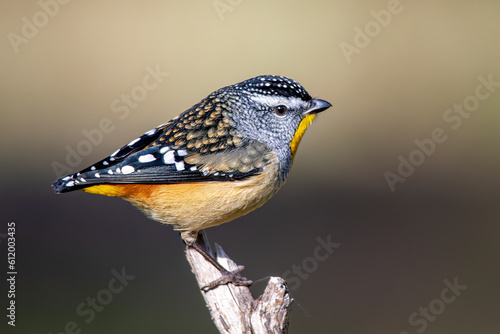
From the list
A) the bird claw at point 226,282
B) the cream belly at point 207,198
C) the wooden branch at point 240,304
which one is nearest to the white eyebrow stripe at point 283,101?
the cream belly at point 207,198

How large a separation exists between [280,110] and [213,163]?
866mm

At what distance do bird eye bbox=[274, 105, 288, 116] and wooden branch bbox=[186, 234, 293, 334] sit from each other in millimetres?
1468

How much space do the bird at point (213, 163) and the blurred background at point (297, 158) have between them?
3.39 meters

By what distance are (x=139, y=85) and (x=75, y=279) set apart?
18.6 feet

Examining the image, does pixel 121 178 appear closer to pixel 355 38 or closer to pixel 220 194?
pixel 220 194

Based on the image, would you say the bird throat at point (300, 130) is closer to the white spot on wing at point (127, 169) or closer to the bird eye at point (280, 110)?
the bird eye at point (280, 110)

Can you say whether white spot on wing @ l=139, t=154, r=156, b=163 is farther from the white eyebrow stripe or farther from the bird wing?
the white eyebrow stripe

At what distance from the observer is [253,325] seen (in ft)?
16.7

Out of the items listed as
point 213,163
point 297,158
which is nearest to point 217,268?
point 213,163

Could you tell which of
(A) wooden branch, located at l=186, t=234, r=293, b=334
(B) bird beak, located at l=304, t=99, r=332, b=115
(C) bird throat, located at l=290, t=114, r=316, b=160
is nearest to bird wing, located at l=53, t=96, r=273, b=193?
(C) bird throat, located at l=290, t=114, r=316, b=160

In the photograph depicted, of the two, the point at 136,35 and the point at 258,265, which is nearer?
the point at 258,265

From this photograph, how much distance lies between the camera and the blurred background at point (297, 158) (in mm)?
9641

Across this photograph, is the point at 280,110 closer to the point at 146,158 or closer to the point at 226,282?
the point at 146,158

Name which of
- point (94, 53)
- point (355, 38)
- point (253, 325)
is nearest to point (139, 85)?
point (94, 53)
